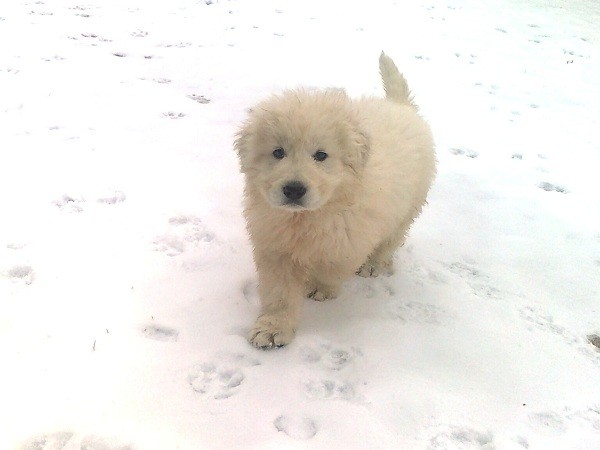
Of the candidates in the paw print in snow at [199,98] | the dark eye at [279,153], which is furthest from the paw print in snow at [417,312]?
the paw print in snow at [199,98]

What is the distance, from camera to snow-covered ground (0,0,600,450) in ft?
7.07

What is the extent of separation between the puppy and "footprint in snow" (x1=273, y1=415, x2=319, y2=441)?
1.42 ft

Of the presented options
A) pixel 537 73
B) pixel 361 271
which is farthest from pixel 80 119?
pixel 537 73

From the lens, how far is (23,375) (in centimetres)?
216

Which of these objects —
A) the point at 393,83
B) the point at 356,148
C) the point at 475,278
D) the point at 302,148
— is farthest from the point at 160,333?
the point at 393,83

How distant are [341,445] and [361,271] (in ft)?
4.23

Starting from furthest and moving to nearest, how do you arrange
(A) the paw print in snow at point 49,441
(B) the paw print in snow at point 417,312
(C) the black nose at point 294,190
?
Answer: (B) the paw print in snow at point 417,312 → (C) the black nose at point 294,190 → (A) the paw print in snow at point 49,441

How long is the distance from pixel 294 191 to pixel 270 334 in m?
0.73

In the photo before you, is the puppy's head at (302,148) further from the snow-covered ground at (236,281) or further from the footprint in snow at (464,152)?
the footprint in snow at (464,152)

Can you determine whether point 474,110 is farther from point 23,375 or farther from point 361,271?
point 23,375

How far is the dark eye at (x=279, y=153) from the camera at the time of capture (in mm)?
2373

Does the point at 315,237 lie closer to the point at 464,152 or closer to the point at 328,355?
the point at 328,355

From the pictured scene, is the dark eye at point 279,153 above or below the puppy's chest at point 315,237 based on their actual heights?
above

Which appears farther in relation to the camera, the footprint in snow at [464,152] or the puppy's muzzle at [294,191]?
the footprint in snow at [464,152]
